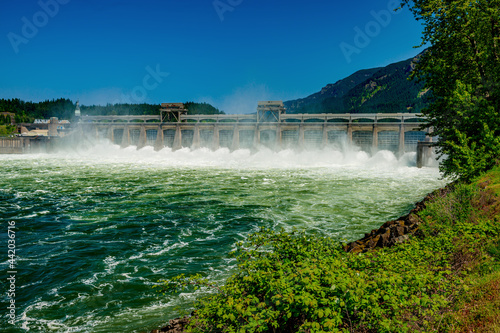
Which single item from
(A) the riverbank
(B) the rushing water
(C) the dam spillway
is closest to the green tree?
(B) the rushing water

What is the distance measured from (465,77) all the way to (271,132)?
42.2 metres

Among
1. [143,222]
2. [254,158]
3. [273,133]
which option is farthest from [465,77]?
[273,133]

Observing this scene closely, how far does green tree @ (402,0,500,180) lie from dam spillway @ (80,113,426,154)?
31295mm

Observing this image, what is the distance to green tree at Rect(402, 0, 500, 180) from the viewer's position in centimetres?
1483

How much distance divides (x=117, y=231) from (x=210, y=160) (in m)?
39.3

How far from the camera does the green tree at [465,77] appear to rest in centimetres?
1483

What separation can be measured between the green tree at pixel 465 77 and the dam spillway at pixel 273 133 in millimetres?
31295

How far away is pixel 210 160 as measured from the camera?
5562 cm

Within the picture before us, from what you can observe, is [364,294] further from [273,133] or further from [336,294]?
[273,133]

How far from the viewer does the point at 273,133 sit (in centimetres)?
5812

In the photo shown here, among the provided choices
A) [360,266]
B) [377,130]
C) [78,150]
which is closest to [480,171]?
[360,266]

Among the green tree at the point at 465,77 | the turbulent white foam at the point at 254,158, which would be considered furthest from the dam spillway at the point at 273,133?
the green tree at the point at 465,77

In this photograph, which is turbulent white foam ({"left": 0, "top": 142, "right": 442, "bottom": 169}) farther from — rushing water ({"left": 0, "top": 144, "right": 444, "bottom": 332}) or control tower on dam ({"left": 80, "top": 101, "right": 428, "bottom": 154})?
rushing water ({"left": 0, "top": 144, "right": 444, "bottom": 332})

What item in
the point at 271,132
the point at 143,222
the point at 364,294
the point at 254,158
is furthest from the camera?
the point at 271,132
